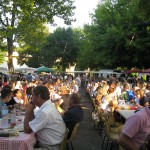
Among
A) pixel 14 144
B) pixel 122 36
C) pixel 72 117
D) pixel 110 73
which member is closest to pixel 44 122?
pixel 14 144

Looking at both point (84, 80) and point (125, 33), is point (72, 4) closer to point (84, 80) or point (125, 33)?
point (125, 33)

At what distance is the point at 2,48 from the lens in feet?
95.1

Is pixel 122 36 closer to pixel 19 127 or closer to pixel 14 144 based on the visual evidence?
pixel 19 127

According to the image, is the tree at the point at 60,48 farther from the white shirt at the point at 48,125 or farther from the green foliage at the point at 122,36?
the white shirt at the point at 48,125

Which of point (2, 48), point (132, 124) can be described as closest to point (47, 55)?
point (2, 48)

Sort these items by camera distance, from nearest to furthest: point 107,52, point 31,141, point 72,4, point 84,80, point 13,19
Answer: point 31,141
point 13,19
point 72,4
point 107,52
point 84,80

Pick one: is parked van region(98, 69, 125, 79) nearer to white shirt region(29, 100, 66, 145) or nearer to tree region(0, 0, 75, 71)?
tree region(0, 0, 75, 71)

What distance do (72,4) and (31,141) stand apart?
2450cm

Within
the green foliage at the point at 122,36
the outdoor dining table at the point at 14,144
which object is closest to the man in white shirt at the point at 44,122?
the outdoor dining table at the point at 14,144

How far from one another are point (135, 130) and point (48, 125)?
1732 millimetres

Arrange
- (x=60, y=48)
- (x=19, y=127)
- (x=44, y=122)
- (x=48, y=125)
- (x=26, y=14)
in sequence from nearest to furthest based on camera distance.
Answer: (x=44, y=122), (x=48, y=125), (x=19, y=127), (x=26, y=14), (x=60, y=48)

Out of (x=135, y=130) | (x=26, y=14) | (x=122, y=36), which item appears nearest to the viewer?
(x=135, y=130)

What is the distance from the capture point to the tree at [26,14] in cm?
2445

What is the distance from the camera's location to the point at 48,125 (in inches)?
218
